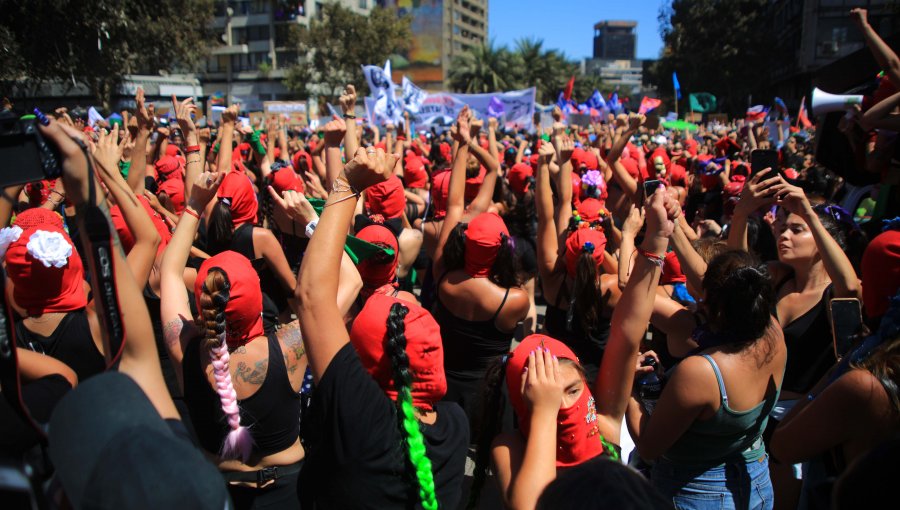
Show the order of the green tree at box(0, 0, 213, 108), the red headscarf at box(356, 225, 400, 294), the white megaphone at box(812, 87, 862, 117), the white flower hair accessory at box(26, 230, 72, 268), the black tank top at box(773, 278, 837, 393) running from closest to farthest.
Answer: the white flower hair accessory at box(26, 230, 72, 268), the black tank top at box(773, 278, 837, 393), the red headscarf at box(356, 225, 400, 294), the white megaphone at box(812, 87, 862, 117), the green tree at box(0, 0, 213, 108)

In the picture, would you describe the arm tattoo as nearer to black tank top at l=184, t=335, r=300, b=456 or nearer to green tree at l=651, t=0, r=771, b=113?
black tank top at l=184, t=335, r=300, b=456

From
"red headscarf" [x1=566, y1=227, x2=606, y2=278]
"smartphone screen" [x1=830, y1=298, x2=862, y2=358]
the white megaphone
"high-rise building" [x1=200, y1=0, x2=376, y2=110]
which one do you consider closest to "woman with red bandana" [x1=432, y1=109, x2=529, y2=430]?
"red headscarf" [x1=566, y1=227, x2=606, y2=278]

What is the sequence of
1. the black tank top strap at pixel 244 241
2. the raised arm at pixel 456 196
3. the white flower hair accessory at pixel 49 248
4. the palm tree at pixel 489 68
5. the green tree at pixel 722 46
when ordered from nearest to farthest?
the white flower hair accessory at pixel 49 248
the black tank top strap at pixel 244 241
the raised arm at pixel 456 196
the green tree at pixel 722 46
the palm tree at pixel 489 68

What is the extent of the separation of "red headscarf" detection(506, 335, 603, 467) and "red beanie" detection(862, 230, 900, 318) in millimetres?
1268

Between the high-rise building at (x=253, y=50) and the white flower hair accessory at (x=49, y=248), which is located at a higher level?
the high-rise building at (x=253, y=50)

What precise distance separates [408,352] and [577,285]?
1994 millimetres

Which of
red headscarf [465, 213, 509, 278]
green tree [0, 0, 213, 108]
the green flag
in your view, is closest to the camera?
red headscarf [465, 213, 509, 278]

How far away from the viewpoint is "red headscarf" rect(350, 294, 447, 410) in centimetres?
204

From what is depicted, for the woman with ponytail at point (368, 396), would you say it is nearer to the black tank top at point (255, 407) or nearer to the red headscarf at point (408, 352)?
the red headscarf at point (408, 352)

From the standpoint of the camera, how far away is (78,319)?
9.89 feet

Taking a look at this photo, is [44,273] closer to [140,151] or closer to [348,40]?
[140,151]

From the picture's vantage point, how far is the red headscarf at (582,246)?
12.6 feet

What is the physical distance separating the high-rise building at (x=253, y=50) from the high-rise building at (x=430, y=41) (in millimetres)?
22351

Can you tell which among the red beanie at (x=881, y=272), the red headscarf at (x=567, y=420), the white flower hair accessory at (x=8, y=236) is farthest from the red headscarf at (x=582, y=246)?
the white flower hair accessory at (x=8, y=236)
